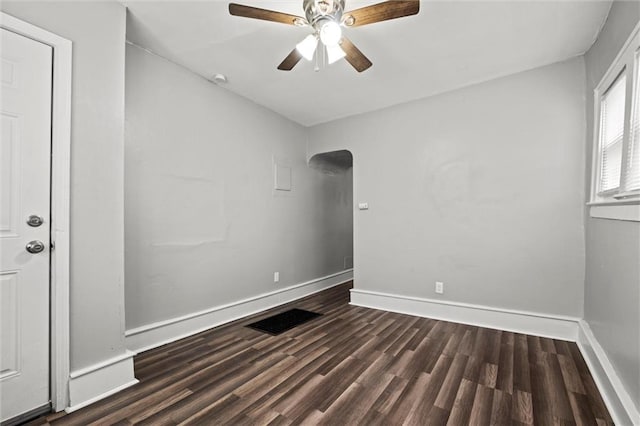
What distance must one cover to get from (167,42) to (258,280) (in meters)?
2.71

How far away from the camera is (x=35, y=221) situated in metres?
1.65

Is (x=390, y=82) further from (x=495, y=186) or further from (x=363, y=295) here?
(x=363, y=295)

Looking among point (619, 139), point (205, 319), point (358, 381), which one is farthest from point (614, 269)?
point (205, 319)

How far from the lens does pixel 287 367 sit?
219 cm

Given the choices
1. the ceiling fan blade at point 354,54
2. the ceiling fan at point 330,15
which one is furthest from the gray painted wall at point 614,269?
the ceiling fan blade at point 354,54

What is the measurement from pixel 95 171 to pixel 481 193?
3544 mm

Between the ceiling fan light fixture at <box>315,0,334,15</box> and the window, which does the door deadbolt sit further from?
the window

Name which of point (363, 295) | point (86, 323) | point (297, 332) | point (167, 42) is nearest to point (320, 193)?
point (363, 295)

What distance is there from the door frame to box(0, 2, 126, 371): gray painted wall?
4 centimetres

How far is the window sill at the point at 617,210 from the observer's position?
147 cm

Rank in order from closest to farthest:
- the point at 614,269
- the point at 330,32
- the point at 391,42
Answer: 1. the point at 330,32
2. the point at 614,269
3. the point at 391,42

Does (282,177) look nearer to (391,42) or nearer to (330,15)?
(391,42)

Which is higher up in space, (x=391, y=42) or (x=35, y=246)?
(x=391, y=42)

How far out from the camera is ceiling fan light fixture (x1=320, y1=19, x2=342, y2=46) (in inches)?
67.9
